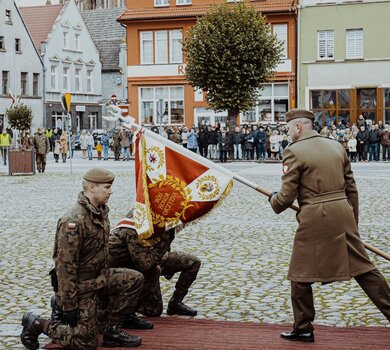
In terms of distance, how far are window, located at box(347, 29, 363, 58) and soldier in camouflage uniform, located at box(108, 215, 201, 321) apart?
40245mm

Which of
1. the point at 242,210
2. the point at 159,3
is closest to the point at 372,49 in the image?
the point at 159,3

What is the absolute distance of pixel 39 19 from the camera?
6688cm

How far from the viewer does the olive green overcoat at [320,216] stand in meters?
6.43

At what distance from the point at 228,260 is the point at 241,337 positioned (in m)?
3.92

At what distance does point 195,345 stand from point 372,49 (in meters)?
41.3

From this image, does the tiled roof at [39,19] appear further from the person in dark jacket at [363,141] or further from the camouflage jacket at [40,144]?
the person in dark jacket at [363,141]

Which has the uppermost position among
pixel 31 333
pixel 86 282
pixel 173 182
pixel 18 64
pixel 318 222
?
pixel 18 64

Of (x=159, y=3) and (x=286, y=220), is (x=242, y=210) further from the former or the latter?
(x=159, y=3)

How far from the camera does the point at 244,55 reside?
1591 inches

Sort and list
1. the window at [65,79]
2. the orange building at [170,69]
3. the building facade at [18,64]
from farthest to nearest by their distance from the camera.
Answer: the window at [65,79], the building facade at [18,64], the orange building at [170,69]

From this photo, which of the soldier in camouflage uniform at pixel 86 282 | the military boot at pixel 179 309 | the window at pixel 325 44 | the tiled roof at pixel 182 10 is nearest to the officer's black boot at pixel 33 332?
the soldier in camouflage uniform at pixel 86 282

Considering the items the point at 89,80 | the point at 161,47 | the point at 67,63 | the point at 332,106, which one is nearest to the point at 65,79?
the point at 67,63

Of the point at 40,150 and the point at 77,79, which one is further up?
the point at 77,79

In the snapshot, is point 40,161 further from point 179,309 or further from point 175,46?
point 179,309
